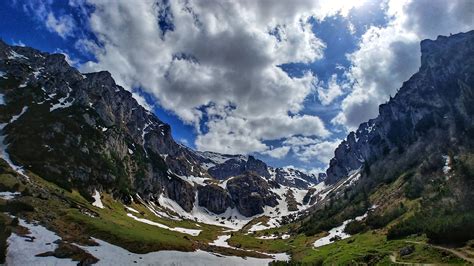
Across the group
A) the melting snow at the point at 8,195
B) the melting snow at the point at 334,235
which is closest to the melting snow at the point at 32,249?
the melting snow at the point at 8,195

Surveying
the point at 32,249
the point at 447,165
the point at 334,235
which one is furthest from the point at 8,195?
the point at 447,165

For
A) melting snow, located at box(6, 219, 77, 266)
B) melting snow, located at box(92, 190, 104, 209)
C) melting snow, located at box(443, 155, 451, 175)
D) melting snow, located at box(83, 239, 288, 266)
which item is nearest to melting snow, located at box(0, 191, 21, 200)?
melting snow, located at box(6, 219, 77, 266)

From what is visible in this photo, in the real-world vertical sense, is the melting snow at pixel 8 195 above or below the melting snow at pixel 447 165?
below

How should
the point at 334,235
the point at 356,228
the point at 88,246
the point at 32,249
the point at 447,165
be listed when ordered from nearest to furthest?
1. the point at 32,249
2. the point at 88,246
3. the point at 356,228
4. the point at 334,235
5. the point at 447,165

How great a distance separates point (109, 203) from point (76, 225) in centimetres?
10457

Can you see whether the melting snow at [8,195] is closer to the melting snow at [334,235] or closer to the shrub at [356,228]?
the melting snow at [334,235]

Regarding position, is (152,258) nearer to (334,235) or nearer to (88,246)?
(88,246)

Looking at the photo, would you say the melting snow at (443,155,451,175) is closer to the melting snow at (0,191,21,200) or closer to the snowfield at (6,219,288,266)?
the snowfield at (6,219,288,266)

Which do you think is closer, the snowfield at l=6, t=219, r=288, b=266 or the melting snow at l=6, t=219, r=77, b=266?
the melting snow at l=6, t=219, r=77, b=266

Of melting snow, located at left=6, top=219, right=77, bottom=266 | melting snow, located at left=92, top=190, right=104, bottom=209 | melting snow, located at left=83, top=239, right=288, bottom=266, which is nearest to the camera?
melting snow, located at left=6, top=219, right=77, bottom=266

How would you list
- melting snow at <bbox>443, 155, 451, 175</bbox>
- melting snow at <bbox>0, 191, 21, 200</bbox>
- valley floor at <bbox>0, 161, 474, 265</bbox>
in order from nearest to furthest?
valley floor at <bbox>0, 161, 474, 265</bbox> < melting snow at <bbox>0, 191, 21, 200</bbox> < melting snow at <bbox>443, 155, 451, 175</bbox>

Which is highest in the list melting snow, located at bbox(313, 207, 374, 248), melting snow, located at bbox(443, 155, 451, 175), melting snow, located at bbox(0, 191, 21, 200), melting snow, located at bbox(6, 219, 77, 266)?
melting snow, located at bbox(443, 155, 451, 175)

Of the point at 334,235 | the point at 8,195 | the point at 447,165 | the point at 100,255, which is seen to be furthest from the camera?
the point at 447,165

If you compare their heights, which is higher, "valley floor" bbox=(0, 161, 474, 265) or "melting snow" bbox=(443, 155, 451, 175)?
"melting snow" bbox=(443, 155, 451, 175)
